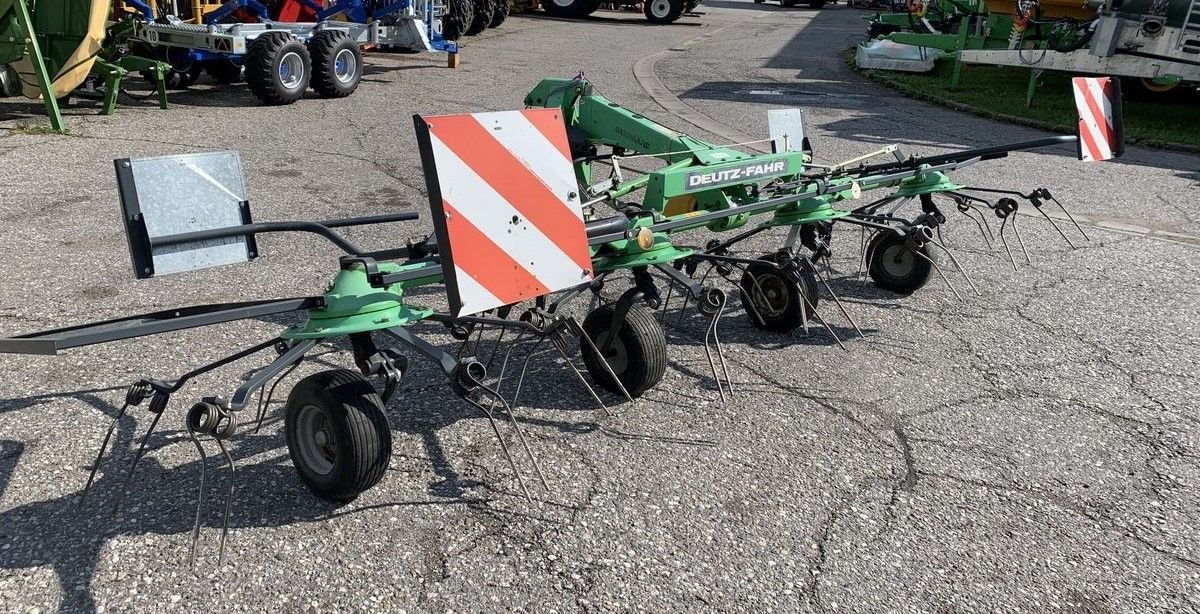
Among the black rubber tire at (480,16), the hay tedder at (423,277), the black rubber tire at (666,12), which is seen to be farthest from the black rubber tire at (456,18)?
the hay tedder at (423,277)

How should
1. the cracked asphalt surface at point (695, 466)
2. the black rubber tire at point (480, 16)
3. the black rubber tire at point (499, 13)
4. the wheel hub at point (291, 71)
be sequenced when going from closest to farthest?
the cracked asphalt surface at point (695, 466) < the wheel hub at point (291, 71) < the black rubber tire at point (480, 16) < the black rubber tire at point (499, 13)

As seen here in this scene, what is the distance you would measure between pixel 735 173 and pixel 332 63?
27.7ft

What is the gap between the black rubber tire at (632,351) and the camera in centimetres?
382

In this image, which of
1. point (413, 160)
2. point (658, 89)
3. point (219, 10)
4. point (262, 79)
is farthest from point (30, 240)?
point (658, 89)

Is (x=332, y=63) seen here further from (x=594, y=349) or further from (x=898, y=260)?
(x=594, y=349)

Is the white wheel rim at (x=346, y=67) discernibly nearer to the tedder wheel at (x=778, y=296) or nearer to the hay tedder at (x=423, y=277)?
the tedder wheel at (x=778, y=296)

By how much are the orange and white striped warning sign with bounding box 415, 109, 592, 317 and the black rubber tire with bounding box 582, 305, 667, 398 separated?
604mm

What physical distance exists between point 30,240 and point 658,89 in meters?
10.1

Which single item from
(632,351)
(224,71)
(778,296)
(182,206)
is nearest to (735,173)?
(778,296)

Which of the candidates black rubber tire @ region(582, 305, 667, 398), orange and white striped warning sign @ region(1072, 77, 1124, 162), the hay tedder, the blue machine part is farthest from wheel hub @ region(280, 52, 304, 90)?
orange and white striped warning sign @ region(1072, 77, 1124, 162)

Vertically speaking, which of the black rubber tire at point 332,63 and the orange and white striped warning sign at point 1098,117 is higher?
the orange and white striped warning sign at point 1098,117

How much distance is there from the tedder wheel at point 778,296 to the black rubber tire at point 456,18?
46.6 ft

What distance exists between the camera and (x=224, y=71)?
12359 millimetres

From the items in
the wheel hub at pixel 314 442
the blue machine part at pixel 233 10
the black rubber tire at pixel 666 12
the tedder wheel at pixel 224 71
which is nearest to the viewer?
the wheel hub at pixel 314 442
